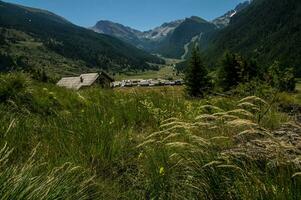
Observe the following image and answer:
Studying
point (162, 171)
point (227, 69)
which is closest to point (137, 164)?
point (162, 171)

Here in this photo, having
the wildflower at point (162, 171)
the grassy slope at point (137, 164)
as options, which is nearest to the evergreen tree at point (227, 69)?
the grassy slope at point (137, 164)

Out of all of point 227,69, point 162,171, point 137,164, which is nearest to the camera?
point 162,171

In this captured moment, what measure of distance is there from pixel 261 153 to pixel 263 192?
0.73 meters

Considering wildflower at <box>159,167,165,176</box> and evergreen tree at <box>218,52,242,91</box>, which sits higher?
wildflower at <box>159,167,165,176</box>

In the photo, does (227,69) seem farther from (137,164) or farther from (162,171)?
(162,171)

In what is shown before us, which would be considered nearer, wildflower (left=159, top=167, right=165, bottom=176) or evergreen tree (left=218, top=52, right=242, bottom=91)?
wildflower (left=159, top=167, right=165, bottom=176)

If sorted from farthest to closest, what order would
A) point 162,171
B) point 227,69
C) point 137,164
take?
point 227,69
point 137,164
point 162,171

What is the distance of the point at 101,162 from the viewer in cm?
531

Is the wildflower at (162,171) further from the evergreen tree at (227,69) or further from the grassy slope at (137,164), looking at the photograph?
the evergreen tree at (227,69)

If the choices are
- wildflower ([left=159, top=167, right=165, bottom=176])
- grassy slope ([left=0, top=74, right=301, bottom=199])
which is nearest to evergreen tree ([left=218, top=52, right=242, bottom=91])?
grassy slope ([left=0, top=74, right=301, bottom=199])

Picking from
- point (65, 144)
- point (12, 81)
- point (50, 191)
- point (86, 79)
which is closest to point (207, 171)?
point (50, 191)

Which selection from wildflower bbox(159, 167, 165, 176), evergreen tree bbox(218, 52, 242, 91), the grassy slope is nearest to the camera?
the grassy slope

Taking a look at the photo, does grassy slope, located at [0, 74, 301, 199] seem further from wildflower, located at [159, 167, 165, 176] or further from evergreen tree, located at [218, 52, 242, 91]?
evergreen tree, located at [218, 52, 242, 91]

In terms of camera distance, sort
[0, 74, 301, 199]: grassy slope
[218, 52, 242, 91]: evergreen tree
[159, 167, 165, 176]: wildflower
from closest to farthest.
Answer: [0, 74, 301, 199]: grassy slope, [159, 167, 165, 176]: wildflower, [218, 52, 242, 91]: evergreen tree
